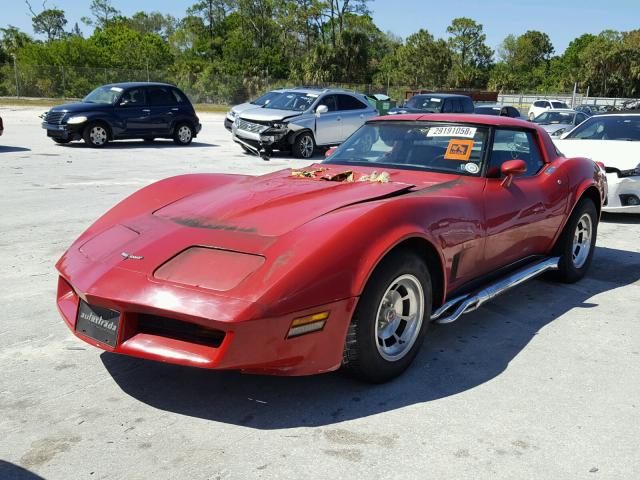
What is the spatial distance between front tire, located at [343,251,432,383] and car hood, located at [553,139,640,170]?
580 centimetres

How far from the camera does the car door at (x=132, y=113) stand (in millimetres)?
15531

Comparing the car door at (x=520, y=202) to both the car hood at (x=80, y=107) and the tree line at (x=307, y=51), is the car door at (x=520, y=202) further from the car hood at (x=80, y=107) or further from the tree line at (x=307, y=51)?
the tree line at (x=307, y=51)

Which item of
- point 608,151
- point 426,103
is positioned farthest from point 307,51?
point 608,151

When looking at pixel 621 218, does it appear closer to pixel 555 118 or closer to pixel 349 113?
pixel 349 113

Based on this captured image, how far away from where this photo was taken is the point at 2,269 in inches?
203

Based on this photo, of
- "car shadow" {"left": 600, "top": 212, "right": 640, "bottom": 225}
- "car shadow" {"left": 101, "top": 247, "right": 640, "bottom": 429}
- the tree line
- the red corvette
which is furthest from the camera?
the tree line

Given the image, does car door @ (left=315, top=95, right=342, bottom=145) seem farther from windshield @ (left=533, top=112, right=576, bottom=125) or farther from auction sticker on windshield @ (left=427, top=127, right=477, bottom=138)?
auction sticker on windshield @ (left=427, top=127, right=477, bottom=138)

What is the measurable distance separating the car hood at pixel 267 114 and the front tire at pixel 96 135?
333cm

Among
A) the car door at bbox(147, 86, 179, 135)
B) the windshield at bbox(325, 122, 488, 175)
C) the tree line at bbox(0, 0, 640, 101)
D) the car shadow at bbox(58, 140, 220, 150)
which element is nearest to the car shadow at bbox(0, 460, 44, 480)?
the windshield at bbox(325, 122, 488, 175)

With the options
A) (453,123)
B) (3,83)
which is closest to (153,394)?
(453,123)

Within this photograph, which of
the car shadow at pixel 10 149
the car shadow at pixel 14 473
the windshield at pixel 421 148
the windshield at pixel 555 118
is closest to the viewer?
the car shadow at pixel 14 473

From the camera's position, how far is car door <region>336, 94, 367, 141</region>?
15.8 m

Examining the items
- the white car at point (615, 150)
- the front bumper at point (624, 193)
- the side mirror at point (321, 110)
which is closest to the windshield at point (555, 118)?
the side mirror at point (321, 110)

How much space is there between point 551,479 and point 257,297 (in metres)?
1.40
